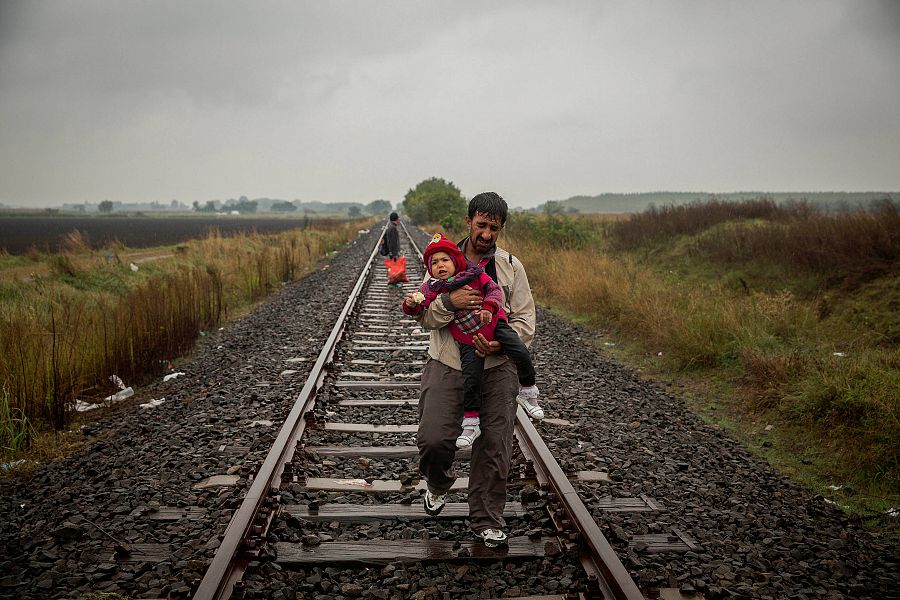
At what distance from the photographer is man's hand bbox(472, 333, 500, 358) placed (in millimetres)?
2703

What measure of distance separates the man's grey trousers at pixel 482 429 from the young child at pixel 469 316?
62 millimetres

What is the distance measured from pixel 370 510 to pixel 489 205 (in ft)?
6.20

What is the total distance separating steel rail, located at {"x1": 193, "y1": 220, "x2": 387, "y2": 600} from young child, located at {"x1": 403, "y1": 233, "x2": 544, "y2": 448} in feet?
3.91

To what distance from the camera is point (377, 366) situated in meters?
6.41

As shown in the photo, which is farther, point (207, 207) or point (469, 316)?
point (207, 207)

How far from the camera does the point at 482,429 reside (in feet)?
9.70

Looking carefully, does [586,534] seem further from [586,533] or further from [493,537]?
[493,537]

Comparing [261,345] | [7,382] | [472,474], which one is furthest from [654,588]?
[261,345]

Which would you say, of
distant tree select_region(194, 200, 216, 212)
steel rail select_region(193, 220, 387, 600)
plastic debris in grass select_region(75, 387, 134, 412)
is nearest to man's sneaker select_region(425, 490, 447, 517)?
steel rail select_region(193, 220, 387, 600)

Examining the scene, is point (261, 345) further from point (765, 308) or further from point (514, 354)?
point (765, 308)

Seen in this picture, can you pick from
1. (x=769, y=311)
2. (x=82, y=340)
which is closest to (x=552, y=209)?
(x=769, y=311)

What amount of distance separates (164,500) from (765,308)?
769 cm

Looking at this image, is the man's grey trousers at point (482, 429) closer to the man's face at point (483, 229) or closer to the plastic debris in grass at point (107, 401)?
the man's face at point (483, 229)

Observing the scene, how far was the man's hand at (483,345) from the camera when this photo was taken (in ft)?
8.87
